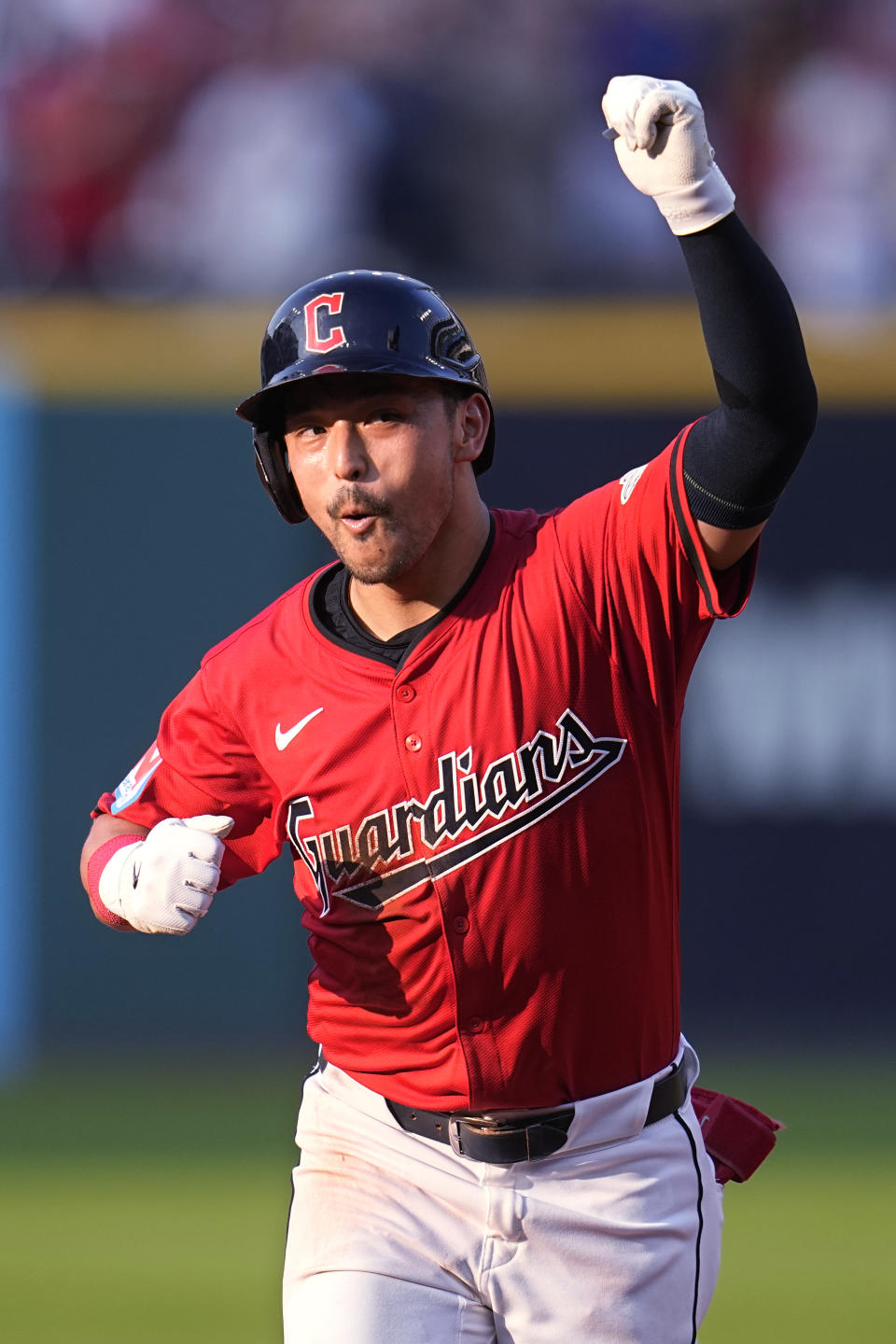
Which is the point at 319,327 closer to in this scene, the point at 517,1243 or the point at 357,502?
the point at 357,502

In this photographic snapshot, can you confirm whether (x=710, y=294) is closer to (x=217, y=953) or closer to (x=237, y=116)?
(x=217, y=953)

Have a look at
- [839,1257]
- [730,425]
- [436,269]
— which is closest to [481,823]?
[730,425]

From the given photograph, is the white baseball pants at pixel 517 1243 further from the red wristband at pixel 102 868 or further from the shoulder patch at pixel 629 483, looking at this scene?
the shoulder patch at pixel 629 483

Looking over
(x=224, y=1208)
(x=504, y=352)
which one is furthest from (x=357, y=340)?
(x=504, y=352)

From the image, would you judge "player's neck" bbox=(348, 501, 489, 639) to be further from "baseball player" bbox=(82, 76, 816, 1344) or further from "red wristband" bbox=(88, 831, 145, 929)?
"red wristband" bbox=(88, 831, 145, 929)

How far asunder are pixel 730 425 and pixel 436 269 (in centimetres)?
664

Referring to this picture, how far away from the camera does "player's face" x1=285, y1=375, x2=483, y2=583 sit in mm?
3434

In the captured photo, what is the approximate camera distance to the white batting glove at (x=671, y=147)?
2.95 meters

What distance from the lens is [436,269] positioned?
9516 mm

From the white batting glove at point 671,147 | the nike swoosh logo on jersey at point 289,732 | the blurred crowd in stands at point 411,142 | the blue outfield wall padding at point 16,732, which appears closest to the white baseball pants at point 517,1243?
the nike swoosh logo on jersey at point 289,732

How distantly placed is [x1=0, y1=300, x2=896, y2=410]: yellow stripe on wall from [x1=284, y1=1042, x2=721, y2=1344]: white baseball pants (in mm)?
6056

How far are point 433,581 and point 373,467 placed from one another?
293 mm

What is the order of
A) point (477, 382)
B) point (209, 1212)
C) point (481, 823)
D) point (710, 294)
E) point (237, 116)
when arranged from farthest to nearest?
point (237, 116), point (209, 1212), point (477, 382), point (481, 823), point (710, 294)

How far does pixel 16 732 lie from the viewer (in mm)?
9070
